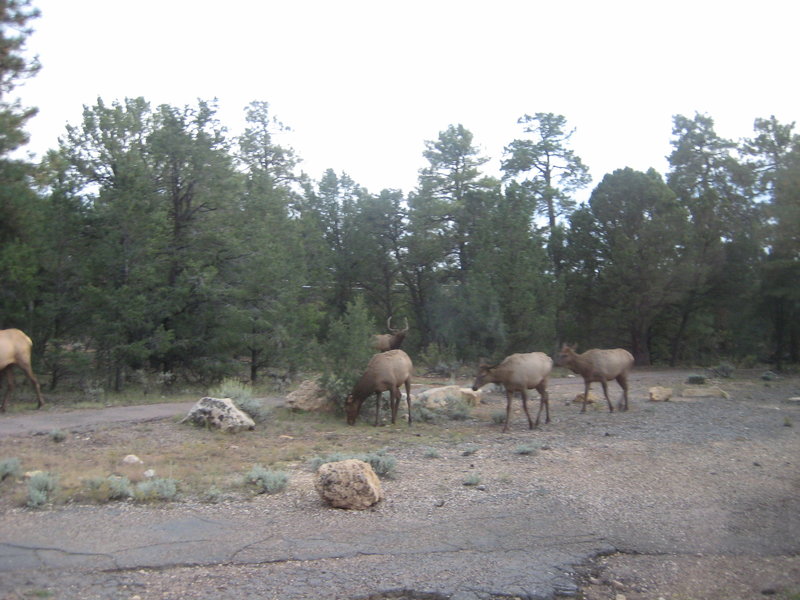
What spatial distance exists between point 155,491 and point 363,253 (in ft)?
90.8

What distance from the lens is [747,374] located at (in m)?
31.5

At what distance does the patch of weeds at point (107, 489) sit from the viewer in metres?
8.91

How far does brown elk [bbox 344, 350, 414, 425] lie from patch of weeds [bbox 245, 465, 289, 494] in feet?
23.0

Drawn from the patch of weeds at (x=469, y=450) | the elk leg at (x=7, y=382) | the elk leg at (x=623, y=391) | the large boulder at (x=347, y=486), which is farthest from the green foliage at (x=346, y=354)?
the large boulder at (x=347, y=486)

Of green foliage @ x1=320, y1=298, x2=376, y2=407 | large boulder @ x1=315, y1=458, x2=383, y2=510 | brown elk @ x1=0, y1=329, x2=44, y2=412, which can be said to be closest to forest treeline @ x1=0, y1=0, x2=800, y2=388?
green foliage @ x1=320, y1=298, x2=376, y2=407

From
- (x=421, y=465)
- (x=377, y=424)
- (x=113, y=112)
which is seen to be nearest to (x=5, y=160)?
(x=113, y=112)

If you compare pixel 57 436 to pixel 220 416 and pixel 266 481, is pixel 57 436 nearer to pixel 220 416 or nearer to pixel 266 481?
pixel 220 416

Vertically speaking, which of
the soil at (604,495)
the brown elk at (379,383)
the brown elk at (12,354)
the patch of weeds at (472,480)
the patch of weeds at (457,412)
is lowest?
the soil at (604,495)

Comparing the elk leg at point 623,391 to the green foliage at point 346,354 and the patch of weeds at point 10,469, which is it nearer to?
the green foliage at point 346,354

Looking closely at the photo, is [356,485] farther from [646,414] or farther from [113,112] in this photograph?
[113,112]

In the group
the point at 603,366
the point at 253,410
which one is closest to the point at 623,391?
the point at 603,366

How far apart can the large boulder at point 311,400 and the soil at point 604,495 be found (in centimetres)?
157

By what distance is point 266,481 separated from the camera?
948 cm

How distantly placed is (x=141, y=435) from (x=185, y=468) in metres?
3.64
